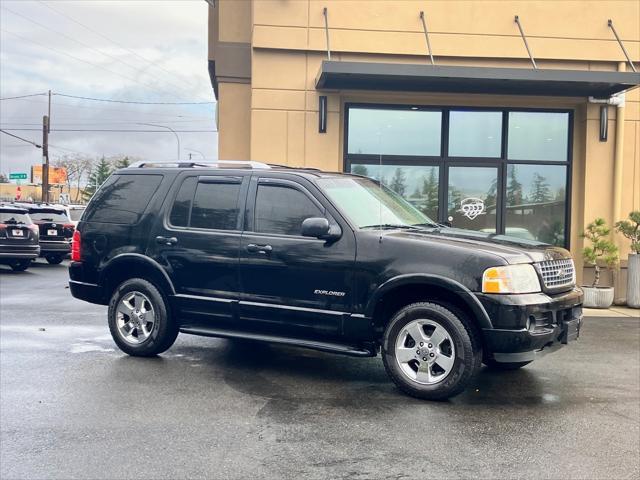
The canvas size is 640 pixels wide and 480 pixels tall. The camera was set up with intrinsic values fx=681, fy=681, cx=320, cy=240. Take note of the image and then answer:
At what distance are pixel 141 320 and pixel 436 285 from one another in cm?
319

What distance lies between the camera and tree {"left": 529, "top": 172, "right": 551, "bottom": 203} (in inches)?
516

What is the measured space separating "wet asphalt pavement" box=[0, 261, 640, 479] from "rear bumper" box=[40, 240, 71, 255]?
12506 millimetres

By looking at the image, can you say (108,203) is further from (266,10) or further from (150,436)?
(266,10)

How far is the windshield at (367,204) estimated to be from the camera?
6.27 metres

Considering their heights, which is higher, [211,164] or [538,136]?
[538,136]

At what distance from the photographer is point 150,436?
470 centimetres

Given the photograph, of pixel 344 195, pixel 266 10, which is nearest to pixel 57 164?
pixel 266 10

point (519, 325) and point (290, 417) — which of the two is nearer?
point (290, 417)

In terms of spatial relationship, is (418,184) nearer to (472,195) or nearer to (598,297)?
(472,195)

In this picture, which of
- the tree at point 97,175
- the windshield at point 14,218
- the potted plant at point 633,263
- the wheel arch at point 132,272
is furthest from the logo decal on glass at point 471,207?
the tree at point 97,175

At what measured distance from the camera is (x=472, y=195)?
42.8ft

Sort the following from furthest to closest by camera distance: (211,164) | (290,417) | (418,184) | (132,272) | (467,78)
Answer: (418,184) → (467,78) → (132,272) → (211,164) → (290,417)

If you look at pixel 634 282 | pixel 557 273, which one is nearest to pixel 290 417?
pixel 557 273

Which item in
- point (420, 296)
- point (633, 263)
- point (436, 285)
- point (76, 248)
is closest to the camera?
point (436, 285)
